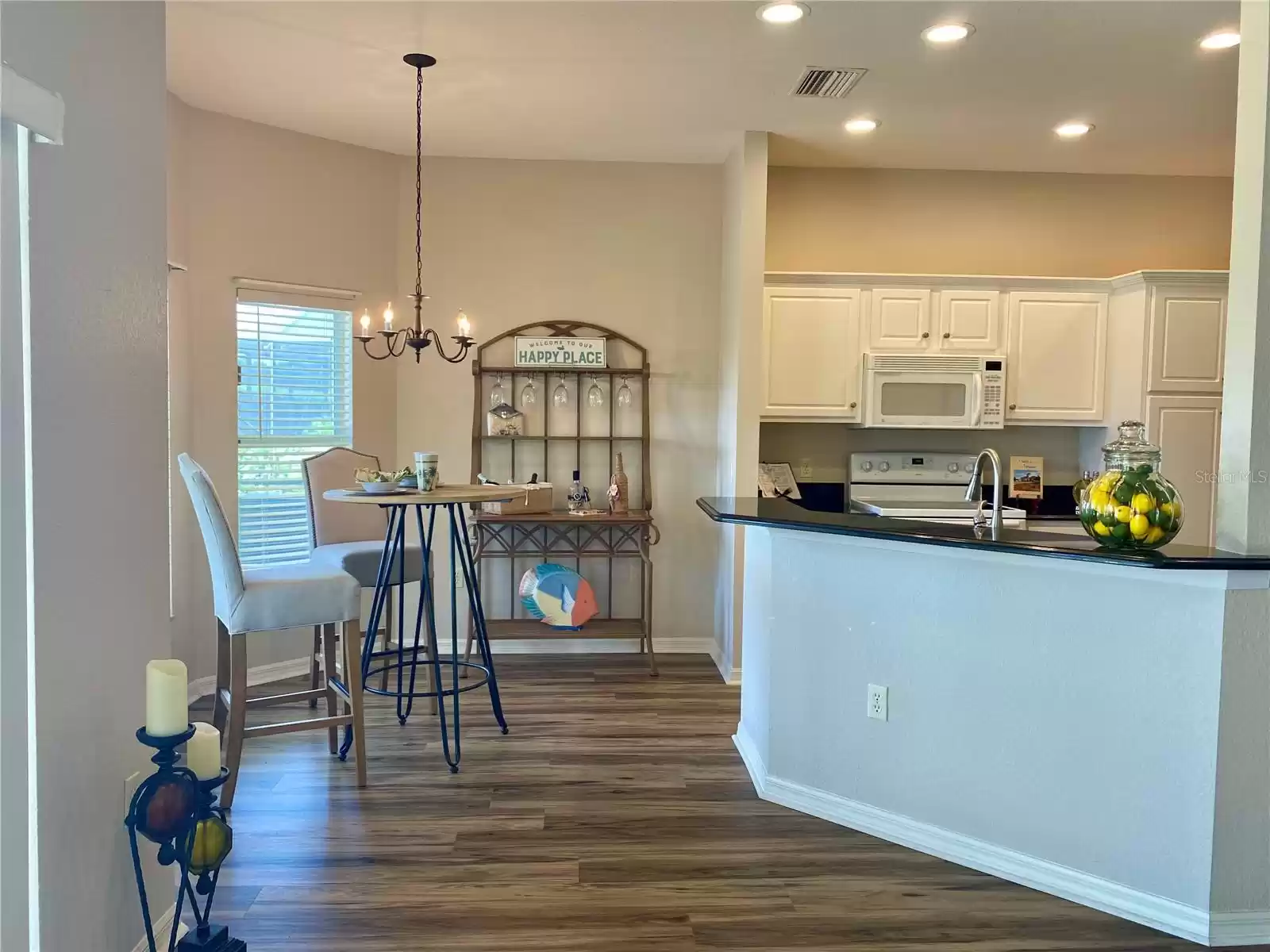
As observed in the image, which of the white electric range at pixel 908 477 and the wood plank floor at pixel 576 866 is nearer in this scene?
the wood plank floor at pixel 576 866

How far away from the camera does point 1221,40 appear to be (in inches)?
123

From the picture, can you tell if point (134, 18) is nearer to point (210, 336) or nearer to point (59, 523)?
point (59, 523)

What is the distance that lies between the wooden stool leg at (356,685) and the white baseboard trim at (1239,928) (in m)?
2.49

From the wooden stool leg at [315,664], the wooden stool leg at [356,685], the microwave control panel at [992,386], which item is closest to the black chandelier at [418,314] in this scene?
the wooden stool leg at [356,685]

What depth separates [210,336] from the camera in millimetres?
4129

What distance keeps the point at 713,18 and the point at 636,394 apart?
220cm

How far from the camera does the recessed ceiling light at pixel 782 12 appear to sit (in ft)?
9.45

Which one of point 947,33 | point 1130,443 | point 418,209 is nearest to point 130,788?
point 1130,443

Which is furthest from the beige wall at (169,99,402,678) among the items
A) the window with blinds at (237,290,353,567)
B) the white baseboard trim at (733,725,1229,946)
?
the white baseboard trim at (733,725,1229,946)

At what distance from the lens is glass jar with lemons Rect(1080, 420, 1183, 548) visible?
218cm

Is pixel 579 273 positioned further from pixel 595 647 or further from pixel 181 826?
pixel 181 826

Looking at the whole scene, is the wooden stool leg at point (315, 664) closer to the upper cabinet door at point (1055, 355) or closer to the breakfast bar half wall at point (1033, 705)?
the breakfast bar half wall at point (1033, 705)

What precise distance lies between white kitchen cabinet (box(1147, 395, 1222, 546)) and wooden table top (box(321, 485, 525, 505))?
10.4 ft

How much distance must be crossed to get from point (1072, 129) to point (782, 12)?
192 centimetres
